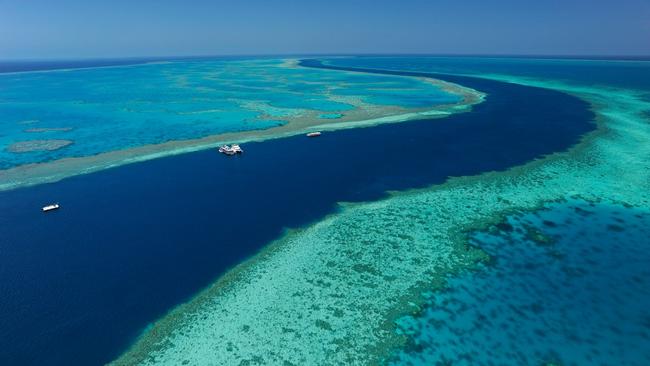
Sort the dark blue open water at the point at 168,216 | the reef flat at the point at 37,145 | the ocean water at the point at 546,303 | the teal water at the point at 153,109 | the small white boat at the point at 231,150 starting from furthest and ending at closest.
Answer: the teal water at the point at 153,109
the reef flat at the point at 37,145
the small white boat at the point at 231,150
the dark blue open water at the point at 168,216
the ocean water at the point at 546,303

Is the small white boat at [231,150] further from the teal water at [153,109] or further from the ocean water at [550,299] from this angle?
the ocean water at [550,299]

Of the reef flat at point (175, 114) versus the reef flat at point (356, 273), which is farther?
the reef flat at point (175, 114)

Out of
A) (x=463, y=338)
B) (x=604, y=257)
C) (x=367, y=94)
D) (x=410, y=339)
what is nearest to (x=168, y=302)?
(x=410, y=339)

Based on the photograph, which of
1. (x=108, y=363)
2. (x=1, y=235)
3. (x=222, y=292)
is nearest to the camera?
(x=108, y=363)

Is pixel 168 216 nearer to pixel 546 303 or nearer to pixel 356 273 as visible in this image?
pixel 356 273

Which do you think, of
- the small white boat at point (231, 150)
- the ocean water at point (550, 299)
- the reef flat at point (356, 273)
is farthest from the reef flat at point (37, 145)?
the ocean water at point (550, 299)

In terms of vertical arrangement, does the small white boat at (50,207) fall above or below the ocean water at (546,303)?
above

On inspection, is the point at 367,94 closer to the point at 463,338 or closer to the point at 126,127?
the point at 126,127
